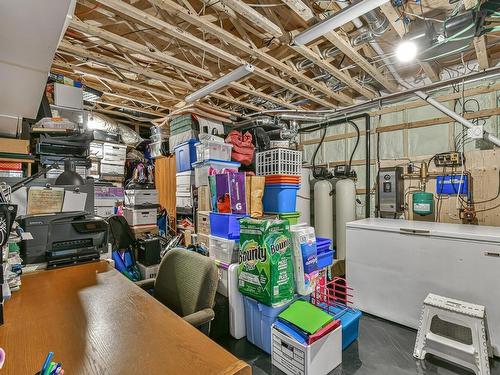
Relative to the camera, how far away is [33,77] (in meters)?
1.26

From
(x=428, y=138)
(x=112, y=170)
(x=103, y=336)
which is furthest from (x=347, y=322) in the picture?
(x=112, y=170)

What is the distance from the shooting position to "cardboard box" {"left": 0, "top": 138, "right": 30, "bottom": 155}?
1.81 m

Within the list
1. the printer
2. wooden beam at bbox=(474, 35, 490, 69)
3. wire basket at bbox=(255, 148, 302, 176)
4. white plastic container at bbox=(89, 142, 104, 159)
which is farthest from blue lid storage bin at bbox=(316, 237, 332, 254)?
white plastic container at bbox=(89, 142, 104, 159)

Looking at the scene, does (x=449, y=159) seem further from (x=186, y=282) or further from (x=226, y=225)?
(x=186, y=282)

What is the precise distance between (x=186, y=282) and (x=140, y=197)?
280 cm

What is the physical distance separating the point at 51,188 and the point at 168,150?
2910 mm

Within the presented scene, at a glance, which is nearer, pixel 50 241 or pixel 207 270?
pixel 207 270

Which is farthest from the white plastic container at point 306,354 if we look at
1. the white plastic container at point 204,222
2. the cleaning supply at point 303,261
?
the white plastic container at point 204,222

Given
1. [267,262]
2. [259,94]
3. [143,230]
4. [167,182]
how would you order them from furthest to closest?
[167,182]
[143,230]
[259,94]
[267,262]

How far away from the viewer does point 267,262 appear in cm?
197

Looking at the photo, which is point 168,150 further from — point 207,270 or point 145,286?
point 207,270

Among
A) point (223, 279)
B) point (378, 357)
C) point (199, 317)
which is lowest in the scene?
point (378, 357)

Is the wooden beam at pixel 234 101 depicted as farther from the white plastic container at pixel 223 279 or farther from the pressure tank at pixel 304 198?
the white plastic container at pixel 223 279

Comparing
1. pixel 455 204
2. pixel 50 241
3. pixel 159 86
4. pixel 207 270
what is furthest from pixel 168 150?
pixel 455 204
